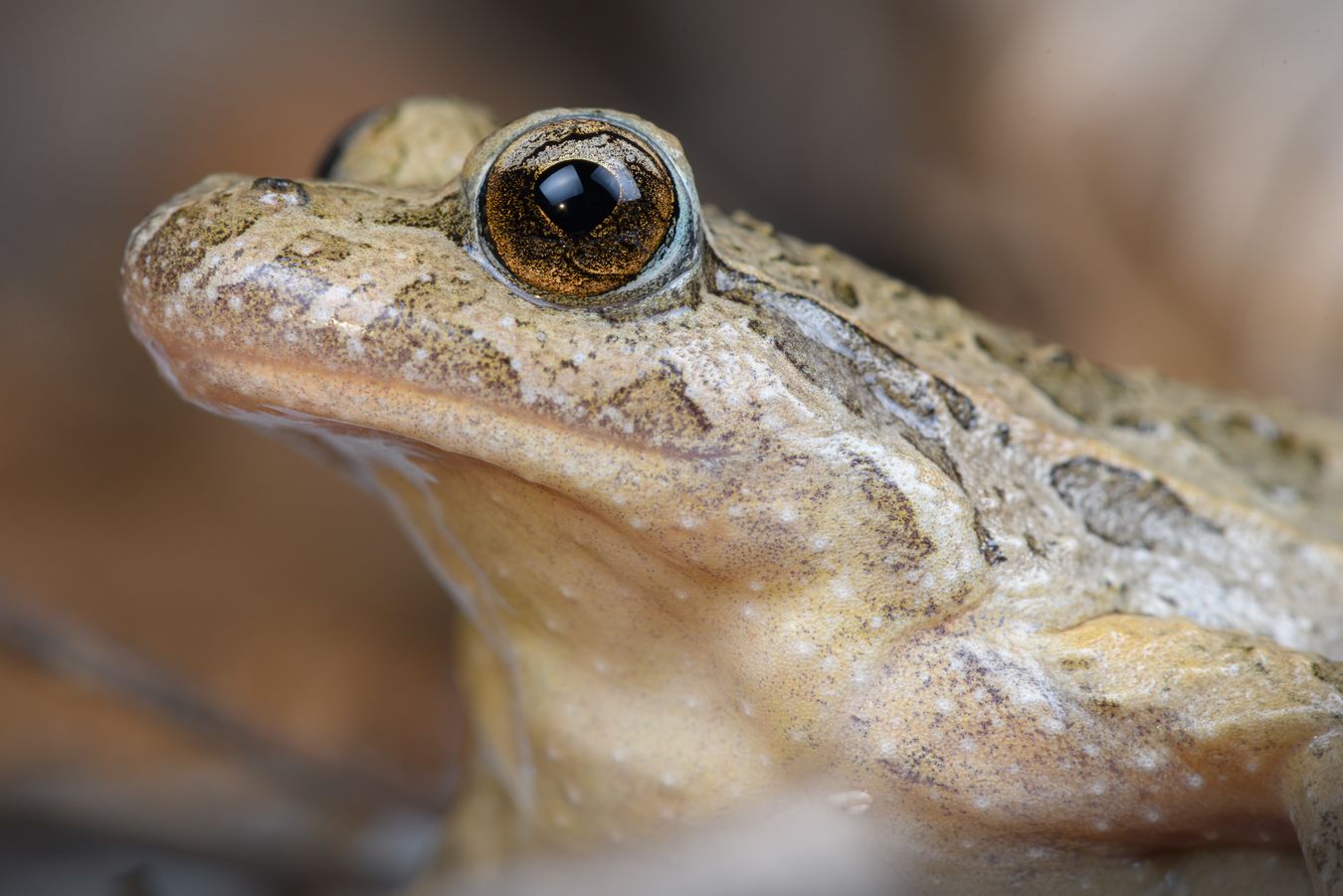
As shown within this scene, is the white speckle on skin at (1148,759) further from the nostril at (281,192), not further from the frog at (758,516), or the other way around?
the nostril at (281,192)

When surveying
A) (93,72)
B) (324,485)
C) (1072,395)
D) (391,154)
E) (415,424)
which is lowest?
(415,424)

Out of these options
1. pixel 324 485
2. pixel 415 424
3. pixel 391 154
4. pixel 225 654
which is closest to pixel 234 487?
pixel 324 485

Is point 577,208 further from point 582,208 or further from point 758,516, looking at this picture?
point 758,516

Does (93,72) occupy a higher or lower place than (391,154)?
higher

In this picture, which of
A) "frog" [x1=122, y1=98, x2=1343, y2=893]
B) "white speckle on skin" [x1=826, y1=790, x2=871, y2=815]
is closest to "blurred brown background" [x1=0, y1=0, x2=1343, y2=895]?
"frog" [x1=122, y1=98, x2=1343, y2=893]

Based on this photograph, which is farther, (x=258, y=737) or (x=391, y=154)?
(x=258, y=737)

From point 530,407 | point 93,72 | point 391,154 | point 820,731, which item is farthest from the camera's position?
point 93,72

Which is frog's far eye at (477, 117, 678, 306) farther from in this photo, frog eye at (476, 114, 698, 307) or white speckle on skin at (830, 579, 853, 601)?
white speckle on skin at (830, 579, 853, 601)

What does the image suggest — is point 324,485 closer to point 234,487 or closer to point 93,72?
point 234,487

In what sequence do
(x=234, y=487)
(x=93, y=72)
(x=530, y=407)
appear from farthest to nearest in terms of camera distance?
(x=93, y=72), (x=234, y=487), (x=530, y=407)
